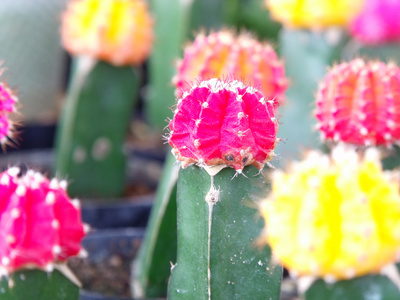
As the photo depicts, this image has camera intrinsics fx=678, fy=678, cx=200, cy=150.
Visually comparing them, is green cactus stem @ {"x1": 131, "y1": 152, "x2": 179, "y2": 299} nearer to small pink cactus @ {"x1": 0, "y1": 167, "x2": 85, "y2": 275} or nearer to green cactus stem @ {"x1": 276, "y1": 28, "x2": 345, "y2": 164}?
small pink cactus @ {"x1": 0, "y1": 167, "x2": 85, "y2": 275}

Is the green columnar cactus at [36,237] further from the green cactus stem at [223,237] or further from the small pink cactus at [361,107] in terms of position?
the small pink cactus at [361,107]

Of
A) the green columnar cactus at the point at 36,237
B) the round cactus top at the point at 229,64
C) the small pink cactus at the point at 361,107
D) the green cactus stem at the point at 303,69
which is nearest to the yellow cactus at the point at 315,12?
the green cactus stem at the point at 303,69

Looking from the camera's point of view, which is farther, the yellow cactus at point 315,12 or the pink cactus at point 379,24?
the pink cactus at point 379,24

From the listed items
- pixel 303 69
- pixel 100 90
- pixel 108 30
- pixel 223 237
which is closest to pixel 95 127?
pixel 100 90

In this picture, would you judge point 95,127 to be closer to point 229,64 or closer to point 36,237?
point 229,64

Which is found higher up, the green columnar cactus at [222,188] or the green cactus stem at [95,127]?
the green cactus stem at [95,127]

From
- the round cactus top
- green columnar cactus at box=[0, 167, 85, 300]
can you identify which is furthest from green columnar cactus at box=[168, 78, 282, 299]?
the round cactus top

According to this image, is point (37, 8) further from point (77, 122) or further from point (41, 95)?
point (77, 122)
